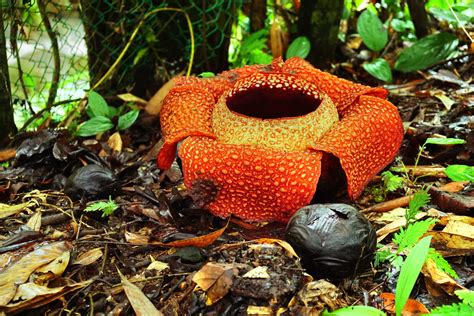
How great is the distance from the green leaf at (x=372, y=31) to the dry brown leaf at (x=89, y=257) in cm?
236

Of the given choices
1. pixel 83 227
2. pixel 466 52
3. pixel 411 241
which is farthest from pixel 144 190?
pixel 466 52

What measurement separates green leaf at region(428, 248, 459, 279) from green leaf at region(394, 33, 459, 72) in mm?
1913

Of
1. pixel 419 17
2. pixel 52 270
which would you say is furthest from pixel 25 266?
pixel 419 17

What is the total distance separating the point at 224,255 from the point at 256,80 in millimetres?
834

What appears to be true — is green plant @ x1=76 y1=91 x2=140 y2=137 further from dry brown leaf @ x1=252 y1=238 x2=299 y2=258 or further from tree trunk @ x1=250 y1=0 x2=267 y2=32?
dry brown leaf @ x1=252 y1=238 x2=299 y2=258

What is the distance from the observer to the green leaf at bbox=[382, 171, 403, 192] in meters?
2.35

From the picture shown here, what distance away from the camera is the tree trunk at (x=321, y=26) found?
3432mm

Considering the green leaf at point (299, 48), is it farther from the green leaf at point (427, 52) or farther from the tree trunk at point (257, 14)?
the green leaf at point (427, 52)

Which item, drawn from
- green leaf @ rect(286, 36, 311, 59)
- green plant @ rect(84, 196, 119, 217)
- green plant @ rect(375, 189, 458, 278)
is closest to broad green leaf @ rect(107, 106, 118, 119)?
green plant @ rect(84, 196, 119, 217)

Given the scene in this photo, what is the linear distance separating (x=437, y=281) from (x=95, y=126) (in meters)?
2.02

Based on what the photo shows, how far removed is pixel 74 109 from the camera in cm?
332

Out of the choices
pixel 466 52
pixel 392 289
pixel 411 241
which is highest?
pixel 466 52

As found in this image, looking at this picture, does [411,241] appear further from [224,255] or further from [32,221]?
[32,221]

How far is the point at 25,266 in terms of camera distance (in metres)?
1.94
